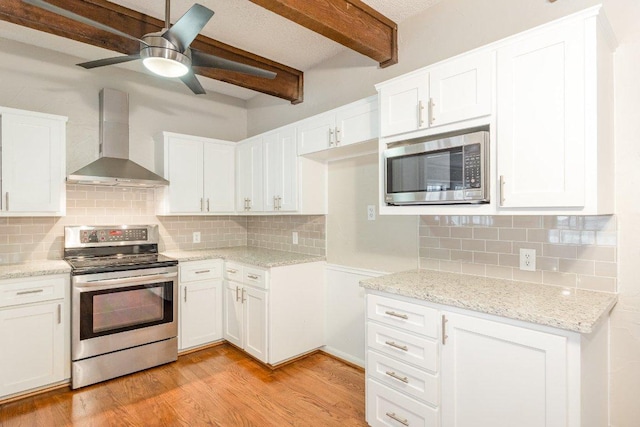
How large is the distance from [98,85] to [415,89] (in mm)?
3085

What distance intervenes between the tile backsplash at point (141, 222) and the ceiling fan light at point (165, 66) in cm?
173

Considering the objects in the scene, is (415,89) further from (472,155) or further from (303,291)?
(303,291)

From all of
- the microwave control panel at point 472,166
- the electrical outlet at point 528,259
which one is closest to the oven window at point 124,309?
the microwave control panel at point 472,166

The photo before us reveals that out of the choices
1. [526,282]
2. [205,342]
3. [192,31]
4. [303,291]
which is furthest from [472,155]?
[205,342]

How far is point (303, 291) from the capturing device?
3.17 metres

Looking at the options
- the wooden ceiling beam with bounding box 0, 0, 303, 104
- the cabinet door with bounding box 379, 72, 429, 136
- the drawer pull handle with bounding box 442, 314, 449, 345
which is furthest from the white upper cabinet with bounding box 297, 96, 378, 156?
the drawer pull handle with bounding box 442, 314, 449, 345

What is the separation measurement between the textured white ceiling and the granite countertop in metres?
1.91

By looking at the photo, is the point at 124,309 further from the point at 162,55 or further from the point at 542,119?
the point at 542,119

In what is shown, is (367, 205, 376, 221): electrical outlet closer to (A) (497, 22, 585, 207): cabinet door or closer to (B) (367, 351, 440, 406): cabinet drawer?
(B) (367, 351, 440, 406): cabinet drawer

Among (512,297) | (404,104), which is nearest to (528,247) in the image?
(512,297)

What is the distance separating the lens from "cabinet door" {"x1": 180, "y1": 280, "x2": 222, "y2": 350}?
3297mm

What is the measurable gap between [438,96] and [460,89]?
0.12 meters

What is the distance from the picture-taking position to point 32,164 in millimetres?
2793

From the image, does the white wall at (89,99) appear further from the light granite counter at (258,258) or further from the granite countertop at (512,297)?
the granite countertop at (512,297)
